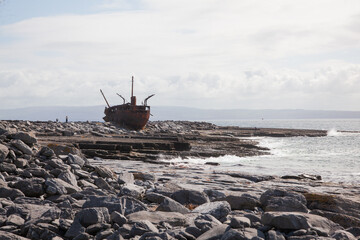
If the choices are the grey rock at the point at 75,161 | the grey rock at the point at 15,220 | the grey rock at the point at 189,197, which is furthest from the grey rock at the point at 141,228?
the grey rock at the point at 75,161

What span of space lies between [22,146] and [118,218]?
5.48 meters

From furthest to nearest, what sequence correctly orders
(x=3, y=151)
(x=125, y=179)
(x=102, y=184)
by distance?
(x=125, y=179) < (x=3, y=151) < (x=102, y=184)

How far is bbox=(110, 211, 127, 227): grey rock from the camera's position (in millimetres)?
5441

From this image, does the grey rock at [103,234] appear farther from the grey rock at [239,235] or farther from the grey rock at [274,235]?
the grey rock at [274,235]

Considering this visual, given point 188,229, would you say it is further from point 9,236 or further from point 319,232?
point 9,236

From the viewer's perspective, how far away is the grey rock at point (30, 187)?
7.23 meters

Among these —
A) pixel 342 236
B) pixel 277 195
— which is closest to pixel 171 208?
pixel 277 195

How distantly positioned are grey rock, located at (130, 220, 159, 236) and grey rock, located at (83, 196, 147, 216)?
2.86ft

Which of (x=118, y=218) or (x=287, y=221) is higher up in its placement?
(x=287, y=221)

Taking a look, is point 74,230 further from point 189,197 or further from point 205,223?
point 189,197

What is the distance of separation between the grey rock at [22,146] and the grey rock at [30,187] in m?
2.52

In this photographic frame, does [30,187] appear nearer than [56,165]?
Yes

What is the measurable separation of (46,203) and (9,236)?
1.69m

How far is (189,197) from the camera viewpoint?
768 cm
